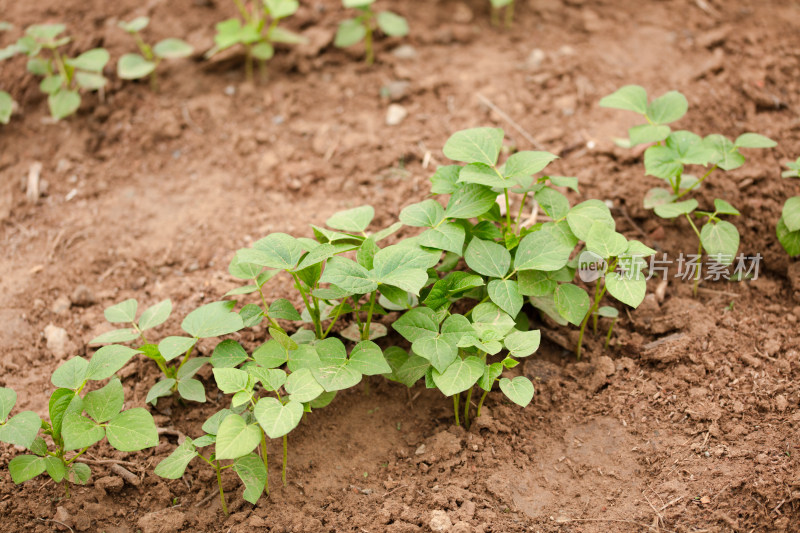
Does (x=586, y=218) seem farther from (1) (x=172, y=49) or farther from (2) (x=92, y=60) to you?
(2) (x=92, y=60)

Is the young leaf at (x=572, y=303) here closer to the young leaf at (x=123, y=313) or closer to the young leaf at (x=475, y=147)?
the young leaf at (x=475, y=147)

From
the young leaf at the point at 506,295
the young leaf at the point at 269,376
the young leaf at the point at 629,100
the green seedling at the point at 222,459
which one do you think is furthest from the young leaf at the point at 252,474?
the young leaf at the point at 629,100

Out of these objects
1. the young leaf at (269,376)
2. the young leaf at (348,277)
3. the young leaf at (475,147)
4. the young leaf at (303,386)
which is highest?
the young leaf at (475,147)

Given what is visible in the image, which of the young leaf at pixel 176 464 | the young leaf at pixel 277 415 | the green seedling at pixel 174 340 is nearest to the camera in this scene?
the young leaf at pixel 277 415

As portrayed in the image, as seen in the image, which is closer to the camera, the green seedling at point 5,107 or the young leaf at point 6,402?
the young leaf at point 6,402

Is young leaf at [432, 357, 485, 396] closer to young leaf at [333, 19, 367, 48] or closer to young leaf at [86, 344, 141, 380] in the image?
young leaf at [86, 344, 141, 380]

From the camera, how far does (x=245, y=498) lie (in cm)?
194

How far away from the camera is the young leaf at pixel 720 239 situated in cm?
247

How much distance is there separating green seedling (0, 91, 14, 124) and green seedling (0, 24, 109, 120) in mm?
→ 158

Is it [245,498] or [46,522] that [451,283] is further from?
[46,522]

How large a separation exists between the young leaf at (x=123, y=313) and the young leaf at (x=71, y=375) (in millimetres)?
211

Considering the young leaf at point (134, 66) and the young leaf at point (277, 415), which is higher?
the young leaf at point (134, 66)

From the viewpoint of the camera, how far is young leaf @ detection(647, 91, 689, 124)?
2.62 m

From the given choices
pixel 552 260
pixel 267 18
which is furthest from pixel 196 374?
pixel 267 18
